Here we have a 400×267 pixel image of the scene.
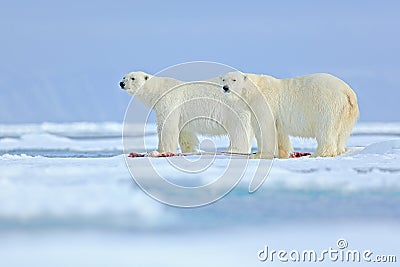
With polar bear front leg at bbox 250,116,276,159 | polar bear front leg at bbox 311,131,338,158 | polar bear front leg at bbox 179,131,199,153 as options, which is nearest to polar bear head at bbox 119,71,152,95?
polar bear front leg at bbox 179,131,199,153

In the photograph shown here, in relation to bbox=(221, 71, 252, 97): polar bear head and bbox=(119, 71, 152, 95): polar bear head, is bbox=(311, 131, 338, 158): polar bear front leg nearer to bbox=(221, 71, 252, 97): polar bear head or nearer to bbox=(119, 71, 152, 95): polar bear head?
bbox=(221, 71, 252, 97): polar bear head

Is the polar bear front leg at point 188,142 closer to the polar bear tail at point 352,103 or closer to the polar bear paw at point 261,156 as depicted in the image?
the polar bear paw at point 261,156

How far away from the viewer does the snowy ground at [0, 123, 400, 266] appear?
4.18 meters

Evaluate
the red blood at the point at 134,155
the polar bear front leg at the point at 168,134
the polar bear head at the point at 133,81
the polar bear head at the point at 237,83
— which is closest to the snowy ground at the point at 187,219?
the red blood at the point at 134,155

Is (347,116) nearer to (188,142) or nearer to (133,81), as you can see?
(188,142)

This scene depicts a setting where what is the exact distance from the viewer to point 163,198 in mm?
4996

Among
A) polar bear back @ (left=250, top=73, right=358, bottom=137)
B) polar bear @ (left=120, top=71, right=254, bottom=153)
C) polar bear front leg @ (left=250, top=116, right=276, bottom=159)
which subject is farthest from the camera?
polar bear @ (left=120, top=71, right=254, bottom=153)

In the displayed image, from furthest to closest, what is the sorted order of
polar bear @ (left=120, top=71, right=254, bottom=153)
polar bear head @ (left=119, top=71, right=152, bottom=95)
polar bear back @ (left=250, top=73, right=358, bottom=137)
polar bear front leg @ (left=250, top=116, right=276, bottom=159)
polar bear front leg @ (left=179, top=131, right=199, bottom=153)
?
polar bear front leg @ (left=179, top=131, right=199, bottom=153) → polar bear head @ (left=119, top=71, right=152, bottom=95) → polar bear @ (left=120, top=71, right=254, bottom=153) → polar bear front leg @ (left=250, top=116, right=276, bottom=159) → polar bear back @ (left=250, top=73, right=358, bottom=137)

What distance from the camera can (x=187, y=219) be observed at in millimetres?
4562

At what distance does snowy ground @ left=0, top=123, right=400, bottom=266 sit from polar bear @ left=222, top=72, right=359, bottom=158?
63.6 inches

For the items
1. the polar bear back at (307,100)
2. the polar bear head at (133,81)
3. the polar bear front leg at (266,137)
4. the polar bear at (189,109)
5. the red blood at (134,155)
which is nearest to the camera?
the red blood at (134,155)

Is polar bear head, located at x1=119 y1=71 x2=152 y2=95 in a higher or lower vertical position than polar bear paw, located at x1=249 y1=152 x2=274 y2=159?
higher

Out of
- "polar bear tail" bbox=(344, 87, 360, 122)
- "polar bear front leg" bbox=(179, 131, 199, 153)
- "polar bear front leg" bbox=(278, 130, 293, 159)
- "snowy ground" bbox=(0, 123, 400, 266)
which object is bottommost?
"snowy ground" bbox=(0, 123, 400, 266)

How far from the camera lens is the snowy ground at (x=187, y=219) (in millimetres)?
4184
